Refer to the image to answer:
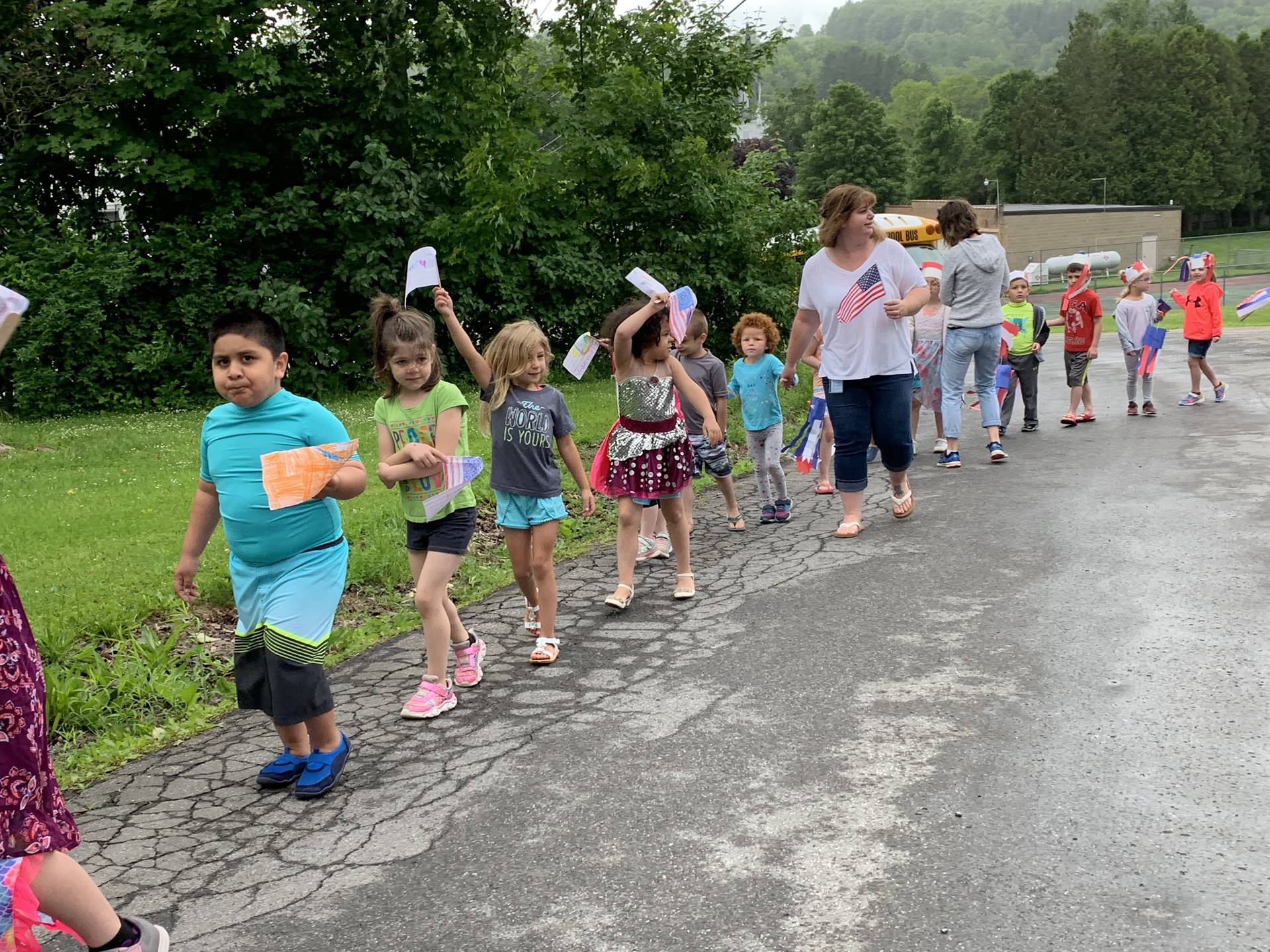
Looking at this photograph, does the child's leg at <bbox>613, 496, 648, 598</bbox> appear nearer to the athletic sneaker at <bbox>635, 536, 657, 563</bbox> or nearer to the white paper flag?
the athletic sneaker at <bbox>635, 536, 657, 563</bbox>

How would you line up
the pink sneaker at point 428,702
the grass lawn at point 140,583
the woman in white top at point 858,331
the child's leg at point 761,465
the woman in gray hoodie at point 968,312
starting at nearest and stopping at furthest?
the pink sneaker at point 428,702 < the grass lawn at point 140,583 < the woman in white top at point 858,331 < the child's leg at point 761,465 < the woman in gray hoodie at point 968,312

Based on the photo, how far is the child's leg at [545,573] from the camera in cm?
561

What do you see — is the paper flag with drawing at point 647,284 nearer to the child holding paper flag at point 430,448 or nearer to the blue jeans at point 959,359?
the child holding paper flag at point 430,448

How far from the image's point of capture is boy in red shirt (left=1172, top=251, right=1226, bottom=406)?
42.6ft

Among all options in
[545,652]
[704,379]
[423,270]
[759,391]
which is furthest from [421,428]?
[759,391]

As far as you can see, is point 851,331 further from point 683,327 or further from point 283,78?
point 283,78

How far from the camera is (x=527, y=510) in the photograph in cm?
563

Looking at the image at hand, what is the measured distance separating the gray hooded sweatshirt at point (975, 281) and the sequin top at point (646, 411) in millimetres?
4403

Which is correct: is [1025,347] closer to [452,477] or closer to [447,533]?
[447,533]

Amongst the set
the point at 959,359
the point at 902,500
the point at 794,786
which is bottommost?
the point at 794,786

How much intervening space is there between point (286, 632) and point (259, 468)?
0.57m

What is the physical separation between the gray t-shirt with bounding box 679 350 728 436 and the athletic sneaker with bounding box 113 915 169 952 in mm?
5296

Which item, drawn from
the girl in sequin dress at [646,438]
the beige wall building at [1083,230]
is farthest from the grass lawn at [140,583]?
the beige wall building at [1083,230]

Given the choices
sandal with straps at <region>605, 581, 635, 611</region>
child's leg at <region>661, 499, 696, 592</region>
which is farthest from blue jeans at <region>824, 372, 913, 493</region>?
sandal with straps at <region>605, 581, 635, 611</region>
